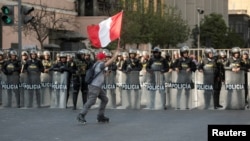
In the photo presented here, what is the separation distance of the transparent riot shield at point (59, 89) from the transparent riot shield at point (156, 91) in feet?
9.04

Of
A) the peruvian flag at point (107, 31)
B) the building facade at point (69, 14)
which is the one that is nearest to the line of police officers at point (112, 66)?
the peruvian flag at point (107, 31)

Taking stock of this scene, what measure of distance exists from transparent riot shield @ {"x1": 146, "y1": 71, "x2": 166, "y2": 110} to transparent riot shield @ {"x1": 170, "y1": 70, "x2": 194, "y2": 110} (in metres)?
0.36

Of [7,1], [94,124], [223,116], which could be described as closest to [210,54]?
[223,116]

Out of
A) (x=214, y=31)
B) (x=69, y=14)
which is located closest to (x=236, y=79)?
(x=69, y=14)

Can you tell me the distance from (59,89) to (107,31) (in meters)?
3.04

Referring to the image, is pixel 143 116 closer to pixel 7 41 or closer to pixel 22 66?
pixel 22 66

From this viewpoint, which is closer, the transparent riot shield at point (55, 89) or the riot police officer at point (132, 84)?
the riot police officer at point (132, 84)

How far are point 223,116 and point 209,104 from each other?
2.66 metres

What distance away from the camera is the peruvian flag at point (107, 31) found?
754 inches

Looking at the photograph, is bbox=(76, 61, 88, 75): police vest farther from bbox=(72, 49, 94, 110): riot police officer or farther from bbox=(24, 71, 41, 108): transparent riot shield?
bbox=(24, 71, 41, 108): transparent riot shield

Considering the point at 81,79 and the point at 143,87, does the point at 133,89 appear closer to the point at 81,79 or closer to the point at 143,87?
the point at 143,87

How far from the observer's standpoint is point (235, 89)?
1983cm

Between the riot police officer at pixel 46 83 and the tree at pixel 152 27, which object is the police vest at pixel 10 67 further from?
the tree at pixel 152 27

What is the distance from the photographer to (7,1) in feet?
157
